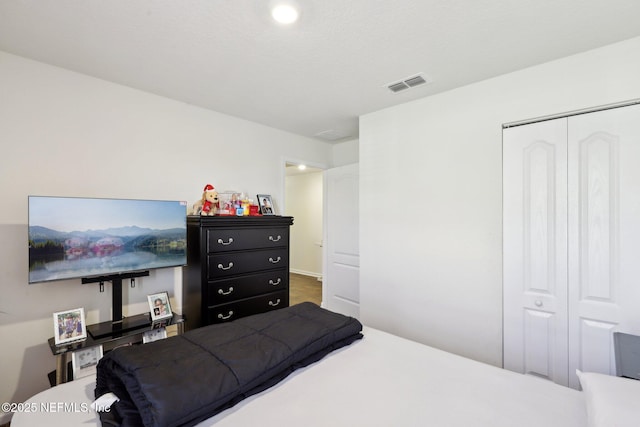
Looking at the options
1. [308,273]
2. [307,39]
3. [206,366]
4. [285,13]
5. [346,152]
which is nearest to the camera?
[206,366]

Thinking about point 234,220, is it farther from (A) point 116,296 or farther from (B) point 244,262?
(A) point 116,296

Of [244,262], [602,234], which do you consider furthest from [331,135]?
[602,234]

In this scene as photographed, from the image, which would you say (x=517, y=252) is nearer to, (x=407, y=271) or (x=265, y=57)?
(x=407, y=271)

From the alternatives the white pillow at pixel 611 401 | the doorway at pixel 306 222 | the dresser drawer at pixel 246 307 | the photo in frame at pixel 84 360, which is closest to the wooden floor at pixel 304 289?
the doorway at pixel 306 222

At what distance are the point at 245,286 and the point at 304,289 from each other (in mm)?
2962

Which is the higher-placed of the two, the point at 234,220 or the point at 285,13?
the point at 285,13

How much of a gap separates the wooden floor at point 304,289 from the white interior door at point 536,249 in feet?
9.98

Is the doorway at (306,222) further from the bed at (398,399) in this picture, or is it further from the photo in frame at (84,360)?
the bed at (398,399)

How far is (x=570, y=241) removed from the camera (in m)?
2.03

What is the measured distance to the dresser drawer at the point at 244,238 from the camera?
255 centimetres

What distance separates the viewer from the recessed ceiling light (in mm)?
1560

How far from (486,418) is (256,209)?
2.62m

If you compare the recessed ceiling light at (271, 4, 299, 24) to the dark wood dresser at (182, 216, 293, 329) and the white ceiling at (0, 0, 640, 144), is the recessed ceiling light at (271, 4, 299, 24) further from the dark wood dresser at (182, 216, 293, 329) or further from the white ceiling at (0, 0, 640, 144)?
the dark wood dresser at (182, 216, 293, 329)

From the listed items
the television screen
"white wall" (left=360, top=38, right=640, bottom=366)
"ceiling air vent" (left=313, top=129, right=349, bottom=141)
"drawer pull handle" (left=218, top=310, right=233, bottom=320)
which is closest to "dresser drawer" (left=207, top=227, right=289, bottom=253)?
the television screen
